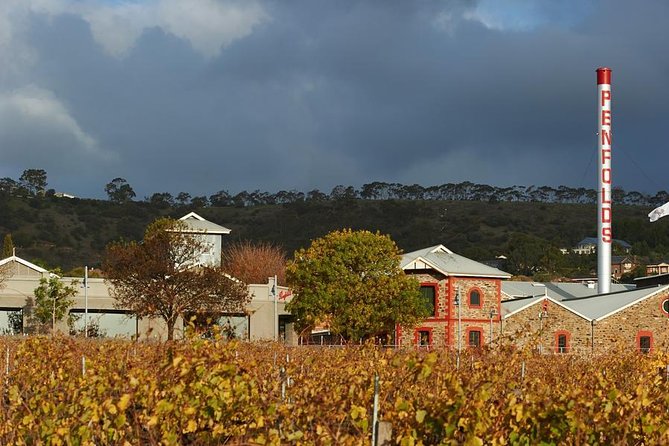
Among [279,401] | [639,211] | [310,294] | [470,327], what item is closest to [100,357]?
[279,401]

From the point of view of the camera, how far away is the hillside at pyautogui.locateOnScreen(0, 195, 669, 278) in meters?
140

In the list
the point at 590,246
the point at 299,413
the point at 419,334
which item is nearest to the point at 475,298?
the point at 419,334

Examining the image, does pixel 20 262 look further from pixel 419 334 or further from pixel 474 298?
pixel 474 298

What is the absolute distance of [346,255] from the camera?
54906 mm

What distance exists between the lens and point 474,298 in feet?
188

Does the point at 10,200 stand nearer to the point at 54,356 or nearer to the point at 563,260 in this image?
the point at 563,260

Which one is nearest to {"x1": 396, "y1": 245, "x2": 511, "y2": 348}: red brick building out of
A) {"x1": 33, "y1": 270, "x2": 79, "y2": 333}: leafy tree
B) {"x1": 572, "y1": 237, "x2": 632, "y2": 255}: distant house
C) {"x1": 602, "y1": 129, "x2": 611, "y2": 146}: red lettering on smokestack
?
{"x1": 33, "y1": 270, "x2": 79, "y2": 333}: leafy tree

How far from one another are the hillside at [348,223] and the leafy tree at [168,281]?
70.2 meters

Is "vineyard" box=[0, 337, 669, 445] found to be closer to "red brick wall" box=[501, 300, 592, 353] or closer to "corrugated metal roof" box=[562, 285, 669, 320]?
"red brick wall" box=[501, 300, 592, 353]

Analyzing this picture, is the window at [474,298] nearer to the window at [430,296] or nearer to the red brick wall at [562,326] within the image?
the red brick wall at [562,326]

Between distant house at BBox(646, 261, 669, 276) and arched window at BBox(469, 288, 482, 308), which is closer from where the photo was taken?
arched window at BBox(469, 288, 482, 308)

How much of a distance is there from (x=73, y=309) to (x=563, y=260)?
8353 centimetres

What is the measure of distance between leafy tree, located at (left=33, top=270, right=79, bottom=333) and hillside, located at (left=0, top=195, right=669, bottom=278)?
2600 inches

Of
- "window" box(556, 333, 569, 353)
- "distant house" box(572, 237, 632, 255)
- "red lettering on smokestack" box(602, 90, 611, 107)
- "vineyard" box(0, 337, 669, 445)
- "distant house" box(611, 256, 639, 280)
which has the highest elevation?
"red lettering on smokestack" box(602, 90, 611, 107)
